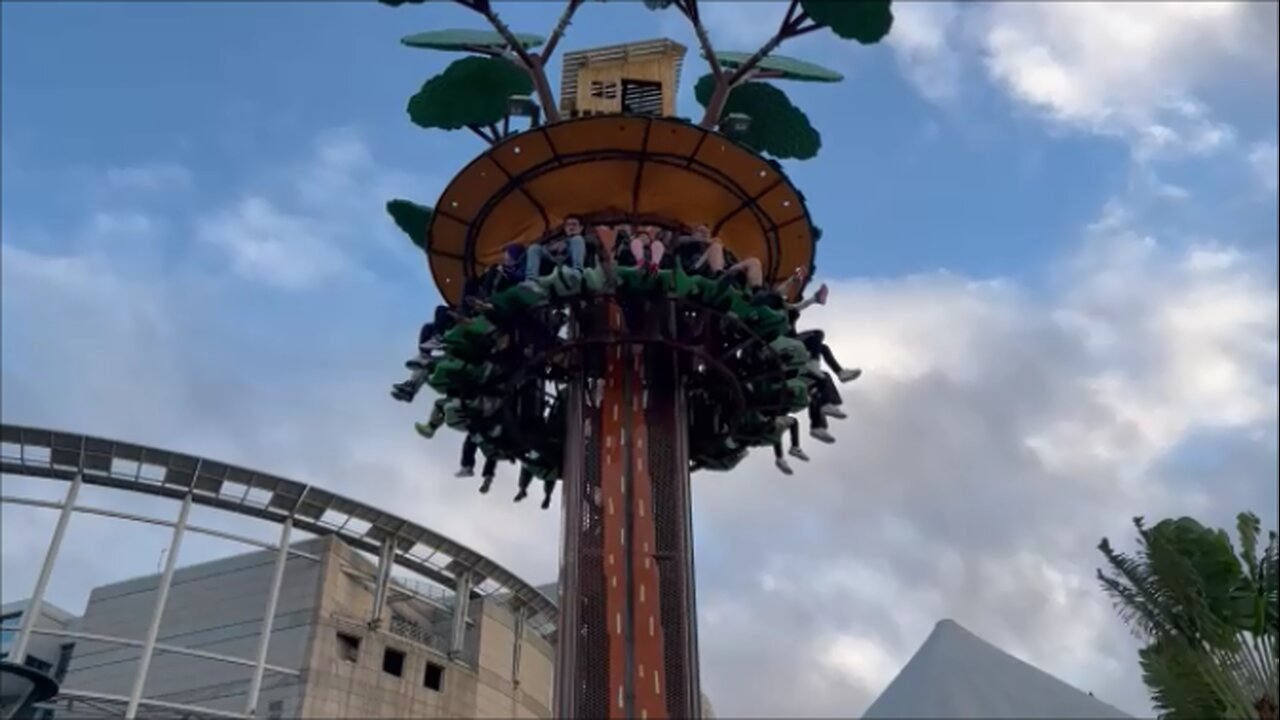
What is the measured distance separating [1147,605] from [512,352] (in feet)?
28.6

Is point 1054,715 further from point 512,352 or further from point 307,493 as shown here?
point 307,493

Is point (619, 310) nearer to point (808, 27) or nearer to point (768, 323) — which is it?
point (768, 323)

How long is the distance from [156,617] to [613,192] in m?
21.7

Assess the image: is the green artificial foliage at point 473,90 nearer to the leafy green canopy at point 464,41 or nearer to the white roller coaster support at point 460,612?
the leafy green canopy at point 464,41

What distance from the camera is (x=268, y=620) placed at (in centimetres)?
3475

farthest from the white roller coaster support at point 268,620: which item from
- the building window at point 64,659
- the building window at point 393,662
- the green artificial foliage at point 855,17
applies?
the green artificial foliage at point 855,17

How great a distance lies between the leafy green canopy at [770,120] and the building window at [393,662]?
23287 millimetres

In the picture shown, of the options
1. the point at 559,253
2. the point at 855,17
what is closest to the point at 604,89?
the point at 559,253

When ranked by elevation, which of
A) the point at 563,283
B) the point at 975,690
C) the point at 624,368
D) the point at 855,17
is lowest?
the point at 975,690

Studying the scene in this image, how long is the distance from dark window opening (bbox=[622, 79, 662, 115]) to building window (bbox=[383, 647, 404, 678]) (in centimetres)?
2348

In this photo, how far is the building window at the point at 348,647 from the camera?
3669 cm

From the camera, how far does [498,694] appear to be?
40.1m

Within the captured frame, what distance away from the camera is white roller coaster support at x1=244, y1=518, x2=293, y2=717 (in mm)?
33719

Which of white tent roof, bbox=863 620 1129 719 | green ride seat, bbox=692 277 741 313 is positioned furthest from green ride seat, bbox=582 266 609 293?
white tent roof, bbox=863 620 1129 719
